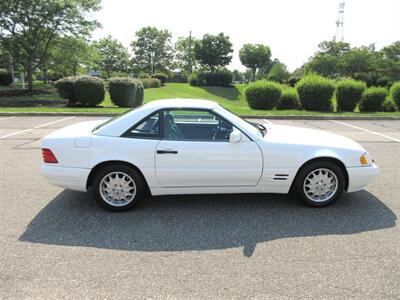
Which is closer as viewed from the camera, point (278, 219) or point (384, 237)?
point (384, 237)

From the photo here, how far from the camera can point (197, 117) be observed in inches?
176

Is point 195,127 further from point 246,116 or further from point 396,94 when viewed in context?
point 396,94

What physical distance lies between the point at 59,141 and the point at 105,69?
6213 centimetres

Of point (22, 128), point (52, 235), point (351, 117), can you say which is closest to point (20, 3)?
Answer: point (22, 128)

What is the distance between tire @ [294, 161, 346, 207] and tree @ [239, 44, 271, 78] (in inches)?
3188

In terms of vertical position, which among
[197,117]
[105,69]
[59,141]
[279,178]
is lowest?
[279,178]

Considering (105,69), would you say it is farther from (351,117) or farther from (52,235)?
(52,235)

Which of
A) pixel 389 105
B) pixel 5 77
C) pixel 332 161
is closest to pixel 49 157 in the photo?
pixel 332 161

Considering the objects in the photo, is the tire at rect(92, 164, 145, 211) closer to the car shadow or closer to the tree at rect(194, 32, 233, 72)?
the car shadow

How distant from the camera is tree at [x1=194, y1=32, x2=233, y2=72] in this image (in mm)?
66875

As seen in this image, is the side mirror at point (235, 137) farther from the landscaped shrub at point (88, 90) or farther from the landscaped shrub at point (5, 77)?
the landscaped shrub at point (5, 77)

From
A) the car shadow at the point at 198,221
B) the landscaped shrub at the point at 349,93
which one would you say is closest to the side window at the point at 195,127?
the car shadow at the point at 198,221

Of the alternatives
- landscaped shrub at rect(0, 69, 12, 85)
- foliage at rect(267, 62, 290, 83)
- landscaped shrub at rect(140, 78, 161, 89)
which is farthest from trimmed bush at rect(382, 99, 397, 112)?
foliage at rect(267, 62, 290, 83)

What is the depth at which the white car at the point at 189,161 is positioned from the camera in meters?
3.83
